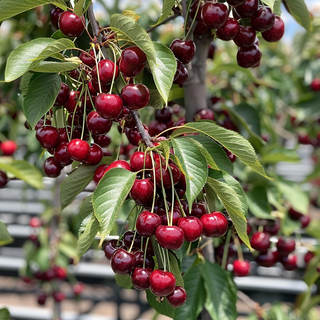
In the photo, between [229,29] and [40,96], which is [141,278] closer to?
[40,96]

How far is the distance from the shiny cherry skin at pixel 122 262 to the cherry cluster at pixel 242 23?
0.50m

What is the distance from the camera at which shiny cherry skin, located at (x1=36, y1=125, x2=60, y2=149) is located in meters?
0.77

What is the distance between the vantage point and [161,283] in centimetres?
62

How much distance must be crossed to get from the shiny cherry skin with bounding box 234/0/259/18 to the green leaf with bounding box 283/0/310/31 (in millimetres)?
169

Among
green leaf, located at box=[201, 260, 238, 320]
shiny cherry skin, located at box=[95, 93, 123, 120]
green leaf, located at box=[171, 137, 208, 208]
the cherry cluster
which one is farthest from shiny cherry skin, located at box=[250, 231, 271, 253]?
shiny cherry skin, located at box=[95, 93, 123, 120]

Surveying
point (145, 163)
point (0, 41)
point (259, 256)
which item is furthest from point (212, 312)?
point (0, 41)

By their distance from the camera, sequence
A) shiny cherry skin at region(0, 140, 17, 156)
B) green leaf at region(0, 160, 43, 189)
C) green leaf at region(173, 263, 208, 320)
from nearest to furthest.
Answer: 1. green leaf at region(173, 263, 208, 320)
2. green leaf at region(0, 160, 43, 189)
3. shiny cherry skin at region(0, 140, 17, 156)

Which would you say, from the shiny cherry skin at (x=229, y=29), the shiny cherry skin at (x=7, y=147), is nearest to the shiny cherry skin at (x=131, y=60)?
the shiny cherry skin at (x=229, y=29)

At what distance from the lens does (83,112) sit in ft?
2.65

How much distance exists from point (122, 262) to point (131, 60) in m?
0.35

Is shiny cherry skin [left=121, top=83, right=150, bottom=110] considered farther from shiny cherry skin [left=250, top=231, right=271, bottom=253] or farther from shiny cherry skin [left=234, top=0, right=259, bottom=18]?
shiny cherry skin [left=250, top=231, right=271, bottom=253]

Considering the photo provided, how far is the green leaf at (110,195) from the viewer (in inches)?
23.3

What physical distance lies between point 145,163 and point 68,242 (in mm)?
1969

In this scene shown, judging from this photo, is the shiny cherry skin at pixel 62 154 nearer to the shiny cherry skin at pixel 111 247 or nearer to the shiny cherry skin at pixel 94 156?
the shiny cherry skin at pixel 94 156
